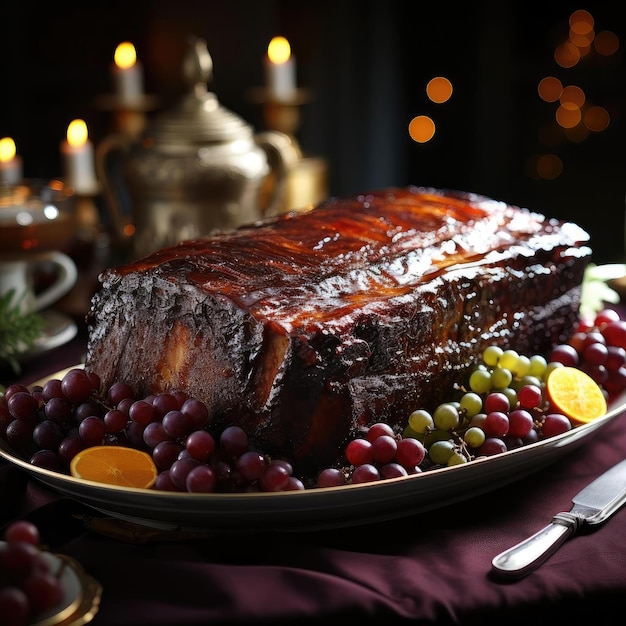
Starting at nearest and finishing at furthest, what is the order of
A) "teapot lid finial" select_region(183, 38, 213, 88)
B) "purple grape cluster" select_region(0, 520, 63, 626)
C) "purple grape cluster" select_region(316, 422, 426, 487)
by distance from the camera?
"purple grape cluster" select_region(0, 520, 63, 626) → "purple grape cluster" select_region(316, 422, 426, 487) → "teapot lid finial" select_region(183, 38, 213, 88)

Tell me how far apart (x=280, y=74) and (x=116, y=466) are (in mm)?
1735

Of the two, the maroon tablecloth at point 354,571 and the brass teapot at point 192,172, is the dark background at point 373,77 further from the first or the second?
the maroon tablecloth at point 354,571

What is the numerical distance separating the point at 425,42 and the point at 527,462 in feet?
8.40

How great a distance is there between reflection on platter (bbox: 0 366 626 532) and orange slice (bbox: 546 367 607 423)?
16 cm

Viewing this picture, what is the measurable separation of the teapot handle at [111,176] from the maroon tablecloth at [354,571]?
3.43 feet

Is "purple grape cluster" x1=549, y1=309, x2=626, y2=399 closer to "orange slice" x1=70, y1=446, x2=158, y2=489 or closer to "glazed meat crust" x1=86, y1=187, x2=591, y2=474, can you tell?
"glazed meat crust" x1=86, y1=187, x2=591, y2=474

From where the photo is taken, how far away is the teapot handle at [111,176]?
2.13 m

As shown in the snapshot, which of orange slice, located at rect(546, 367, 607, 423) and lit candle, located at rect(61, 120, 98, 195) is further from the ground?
lit candle, located at rect(61, 120, 98, 195)

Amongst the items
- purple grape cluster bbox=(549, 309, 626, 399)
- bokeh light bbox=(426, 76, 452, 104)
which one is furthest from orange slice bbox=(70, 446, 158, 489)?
bokeh light bbox=(426, 76, 452, 104)

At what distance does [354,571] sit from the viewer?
102 cm

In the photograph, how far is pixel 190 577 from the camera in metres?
1.00

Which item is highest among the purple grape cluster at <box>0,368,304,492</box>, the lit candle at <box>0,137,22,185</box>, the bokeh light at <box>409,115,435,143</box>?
the lit candle at <box>0,137,22,185</box>

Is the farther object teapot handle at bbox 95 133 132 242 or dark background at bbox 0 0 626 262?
dark background at bbox 0 0 626 262

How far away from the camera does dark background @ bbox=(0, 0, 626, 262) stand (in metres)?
3.25
